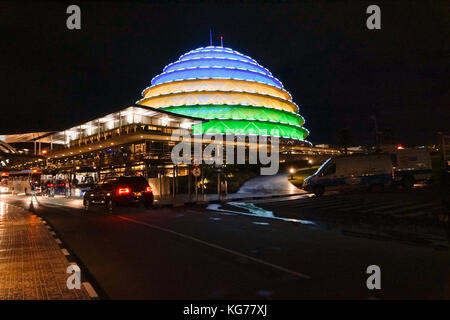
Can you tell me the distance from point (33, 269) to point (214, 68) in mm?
54969

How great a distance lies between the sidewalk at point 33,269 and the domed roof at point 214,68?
1942 inches

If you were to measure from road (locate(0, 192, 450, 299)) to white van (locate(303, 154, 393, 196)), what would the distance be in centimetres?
1335

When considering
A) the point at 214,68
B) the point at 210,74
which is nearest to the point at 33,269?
the point at 210,74

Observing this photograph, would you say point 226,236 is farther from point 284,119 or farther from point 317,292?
point 284,119

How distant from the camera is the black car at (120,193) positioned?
70.1ft

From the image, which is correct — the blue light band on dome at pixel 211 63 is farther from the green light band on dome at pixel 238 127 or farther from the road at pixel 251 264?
the road at pixel 251 264

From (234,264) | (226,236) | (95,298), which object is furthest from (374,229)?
(95,298)

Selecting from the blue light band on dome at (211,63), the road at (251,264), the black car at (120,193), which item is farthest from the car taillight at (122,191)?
the blue light band on dome at (211,63)

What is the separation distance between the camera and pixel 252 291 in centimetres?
584

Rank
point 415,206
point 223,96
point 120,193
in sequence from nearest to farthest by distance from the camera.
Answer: point 415,206
point 120,193
point 223,96

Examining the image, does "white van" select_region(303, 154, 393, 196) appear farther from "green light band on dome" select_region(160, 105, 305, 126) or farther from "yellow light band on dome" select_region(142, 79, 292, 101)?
"yellow light band on dome" select_region(142, 79, 292, 101)

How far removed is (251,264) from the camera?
25.1 feet

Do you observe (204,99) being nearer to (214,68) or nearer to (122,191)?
(214,68)
